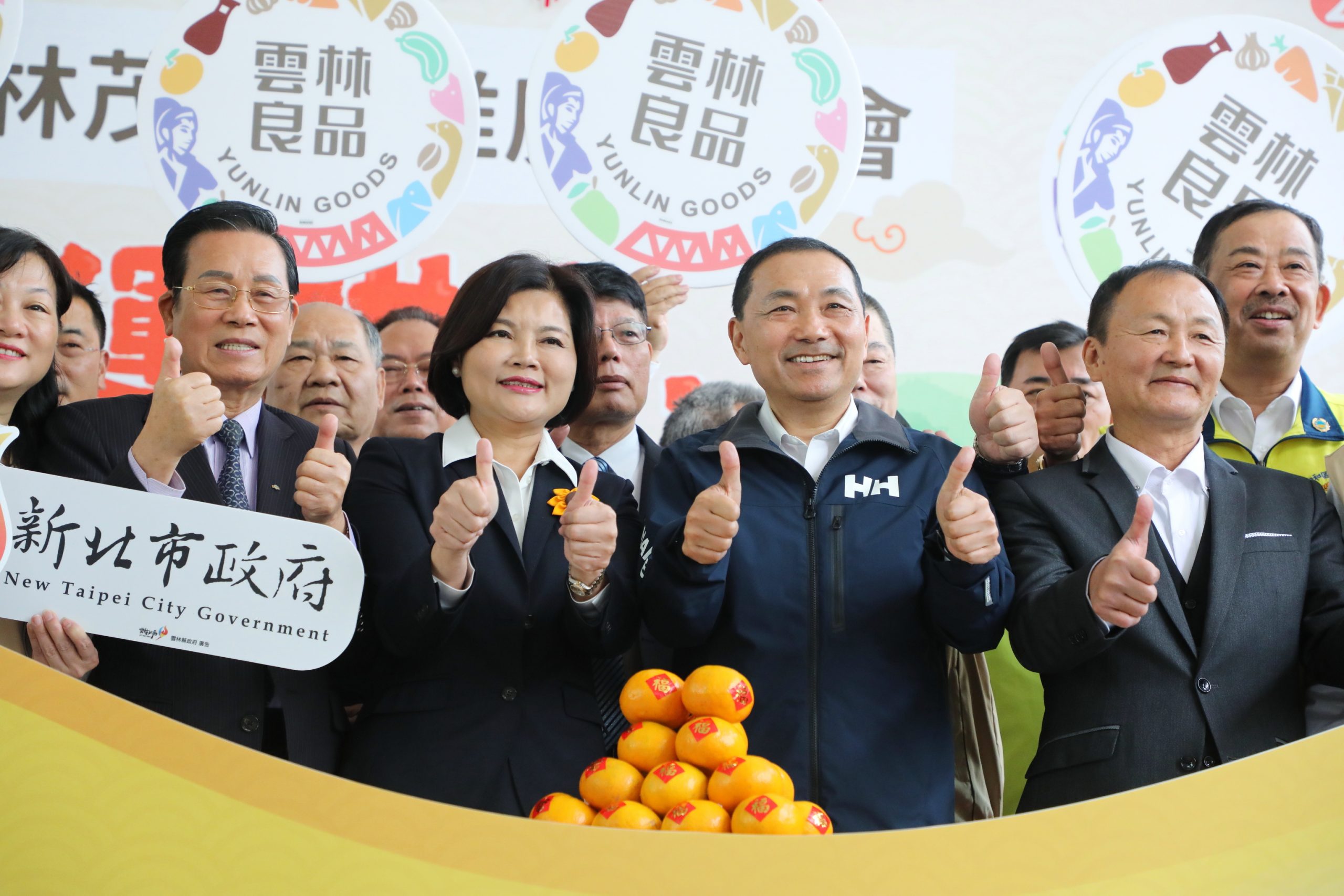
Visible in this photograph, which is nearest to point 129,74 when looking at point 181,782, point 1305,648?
point 181,782

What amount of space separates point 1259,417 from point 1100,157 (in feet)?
3.31

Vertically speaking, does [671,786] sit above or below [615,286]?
below

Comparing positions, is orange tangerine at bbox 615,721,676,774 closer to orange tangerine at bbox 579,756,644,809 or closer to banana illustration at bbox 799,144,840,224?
orange tangerine at bbox 579,756,644,809

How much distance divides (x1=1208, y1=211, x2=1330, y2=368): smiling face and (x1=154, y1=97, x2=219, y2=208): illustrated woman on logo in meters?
2.39

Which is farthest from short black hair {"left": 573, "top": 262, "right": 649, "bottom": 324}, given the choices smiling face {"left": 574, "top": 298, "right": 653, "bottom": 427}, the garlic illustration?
the garlic illustration

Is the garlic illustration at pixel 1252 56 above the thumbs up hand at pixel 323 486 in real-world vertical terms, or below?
above

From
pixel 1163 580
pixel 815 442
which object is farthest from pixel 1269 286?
Result: pixel 815 442

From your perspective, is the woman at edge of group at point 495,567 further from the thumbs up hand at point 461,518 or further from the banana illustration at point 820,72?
the banana illustration at point 820,72

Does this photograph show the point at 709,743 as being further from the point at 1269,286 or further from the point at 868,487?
the point at 1269,286

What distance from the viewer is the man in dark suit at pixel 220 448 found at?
1741mm

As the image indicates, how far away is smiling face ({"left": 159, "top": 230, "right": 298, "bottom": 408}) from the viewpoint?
6.38 feet

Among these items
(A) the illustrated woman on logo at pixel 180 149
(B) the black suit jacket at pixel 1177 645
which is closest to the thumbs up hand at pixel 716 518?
(B) the black suit jacket at pixel 1177 645

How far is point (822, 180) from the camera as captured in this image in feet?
9.73

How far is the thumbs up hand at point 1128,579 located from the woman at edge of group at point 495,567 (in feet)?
2.31
